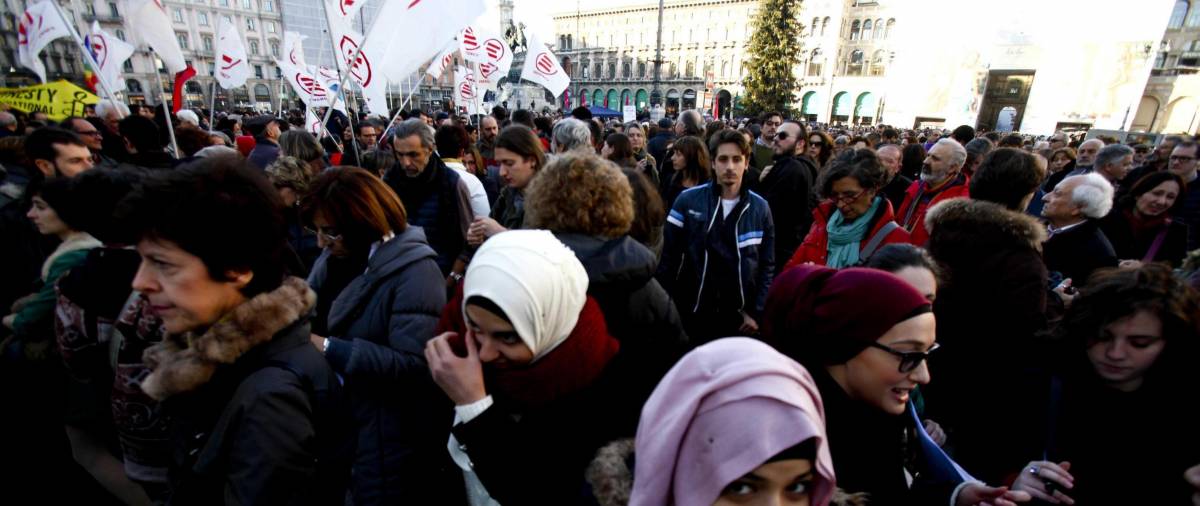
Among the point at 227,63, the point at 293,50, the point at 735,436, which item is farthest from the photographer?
the point at 293,50

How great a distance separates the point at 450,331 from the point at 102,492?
3078 mm

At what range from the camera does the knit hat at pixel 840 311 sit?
136cm

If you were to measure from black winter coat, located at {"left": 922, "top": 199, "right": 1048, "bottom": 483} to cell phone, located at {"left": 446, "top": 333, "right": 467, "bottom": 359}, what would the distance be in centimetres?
222

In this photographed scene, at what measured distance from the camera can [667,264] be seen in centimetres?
351

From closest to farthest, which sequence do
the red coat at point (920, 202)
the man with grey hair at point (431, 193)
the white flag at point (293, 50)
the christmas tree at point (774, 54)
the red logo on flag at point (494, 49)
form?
the man with grey hair at point (431, 193), the red coat at point (920, 202), the white flag at point (293, 50), the red logo on flag at point (494, 49), the christmas tree at point (774, 54)

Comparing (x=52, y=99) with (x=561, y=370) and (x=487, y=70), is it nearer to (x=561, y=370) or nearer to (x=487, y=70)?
(x=487, y=70)

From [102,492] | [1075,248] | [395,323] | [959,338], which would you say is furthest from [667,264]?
[102,492]

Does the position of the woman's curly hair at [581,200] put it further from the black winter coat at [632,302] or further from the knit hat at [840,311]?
the knit hat at [840,311]

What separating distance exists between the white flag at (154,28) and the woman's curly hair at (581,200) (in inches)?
270

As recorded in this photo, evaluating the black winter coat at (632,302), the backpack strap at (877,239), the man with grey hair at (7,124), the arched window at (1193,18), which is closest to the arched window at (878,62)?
the arched window at (1193,18)

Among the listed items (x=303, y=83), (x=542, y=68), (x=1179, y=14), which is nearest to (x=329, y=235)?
(x=542, y=68)

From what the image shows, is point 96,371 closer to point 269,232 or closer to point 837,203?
point 269,232

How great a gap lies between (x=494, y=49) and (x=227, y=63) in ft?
16.0

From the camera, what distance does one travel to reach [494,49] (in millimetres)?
9648
